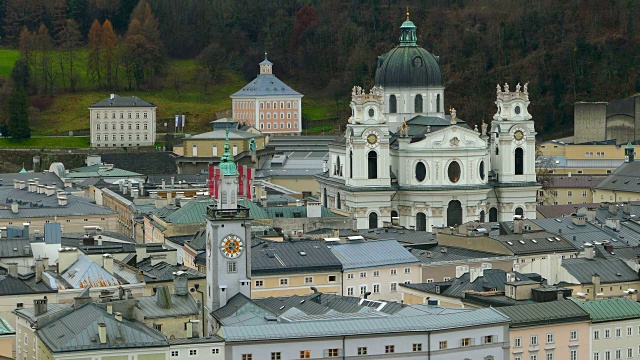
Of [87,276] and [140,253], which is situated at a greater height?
[140,253]

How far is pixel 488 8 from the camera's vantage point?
186m

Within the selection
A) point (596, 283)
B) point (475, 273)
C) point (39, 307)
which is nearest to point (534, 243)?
point (475, 273)

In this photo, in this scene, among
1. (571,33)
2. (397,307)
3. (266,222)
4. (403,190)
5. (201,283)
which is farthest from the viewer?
(571,33)

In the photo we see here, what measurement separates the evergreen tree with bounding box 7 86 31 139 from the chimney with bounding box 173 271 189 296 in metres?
98.5

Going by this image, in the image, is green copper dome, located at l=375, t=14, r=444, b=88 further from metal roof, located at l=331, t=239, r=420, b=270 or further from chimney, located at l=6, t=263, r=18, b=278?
chimney, located at l=6, t=263, r=18, b=278

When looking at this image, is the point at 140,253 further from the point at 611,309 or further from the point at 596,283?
the point at 611,309

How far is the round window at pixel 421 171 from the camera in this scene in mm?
118938

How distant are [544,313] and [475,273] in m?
13.8

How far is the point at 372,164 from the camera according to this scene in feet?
389

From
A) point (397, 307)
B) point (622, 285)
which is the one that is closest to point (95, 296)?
point (397, 307)

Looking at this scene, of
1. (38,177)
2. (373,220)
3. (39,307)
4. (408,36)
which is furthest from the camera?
(38,177)

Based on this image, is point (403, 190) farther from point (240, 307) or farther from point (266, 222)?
point (240, 307)

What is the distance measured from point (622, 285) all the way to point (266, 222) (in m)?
23.8

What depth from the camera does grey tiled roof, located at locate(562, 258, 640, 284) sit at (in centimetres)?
8675
